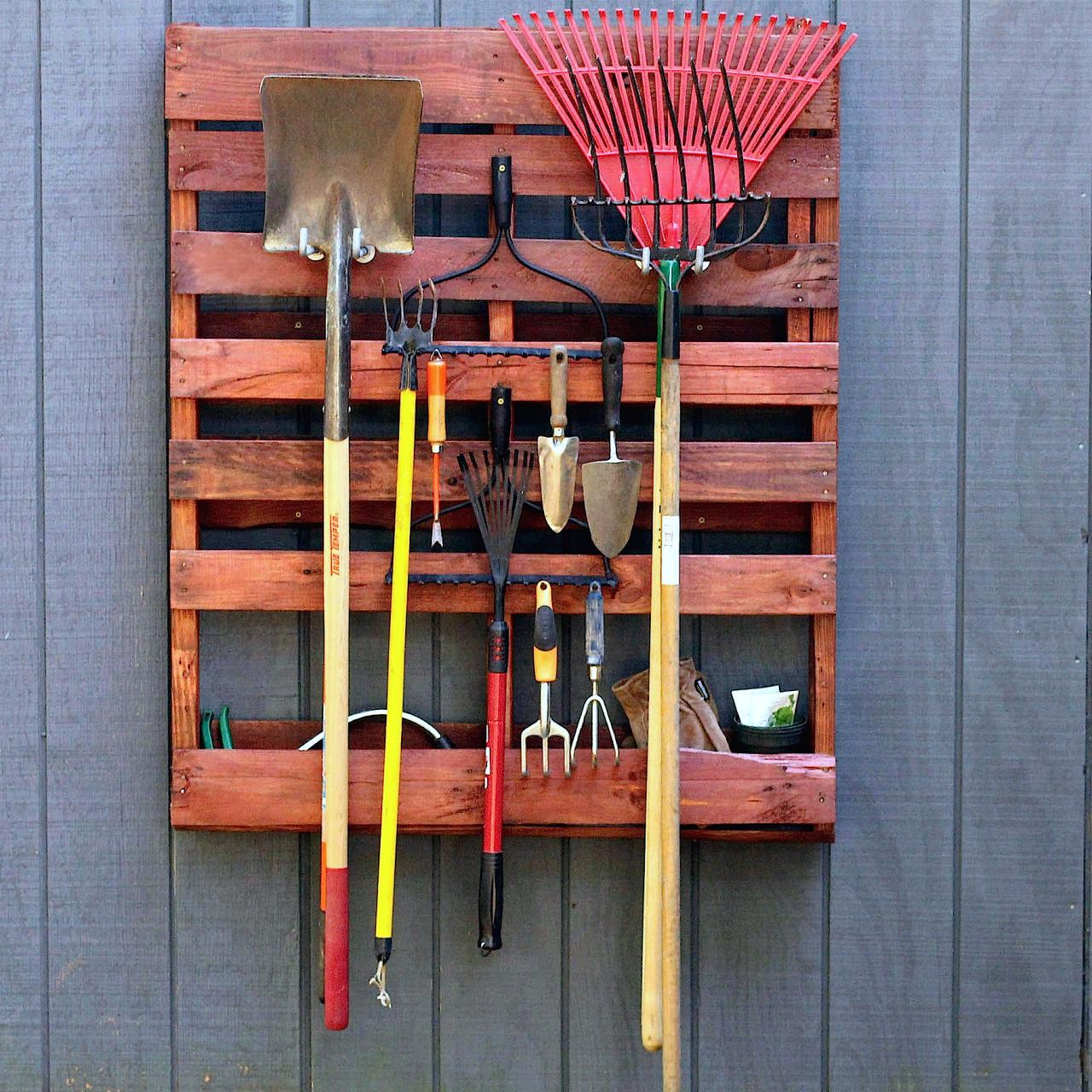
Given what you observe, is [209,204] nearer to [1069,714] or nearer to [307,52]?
[307,52]

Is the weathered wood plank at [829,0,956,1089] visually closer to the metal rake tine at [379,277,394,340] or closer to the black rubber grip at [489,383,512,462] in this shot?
the black rubber grip at [489,383,512,462]

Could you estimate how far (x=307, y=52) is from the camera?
1701 millimetres

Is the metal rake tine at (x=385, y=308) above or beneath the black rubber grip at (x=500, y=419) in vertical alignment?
above

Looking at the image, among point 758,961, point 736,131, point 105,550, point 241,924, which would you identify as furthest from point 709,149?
point 241,924

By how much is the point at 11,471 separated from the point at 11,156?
1.59 ft

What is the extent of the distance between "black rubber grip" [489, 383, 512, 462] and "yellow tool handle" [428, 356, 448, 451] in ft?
0.23

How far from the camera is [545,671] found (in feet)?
5.43

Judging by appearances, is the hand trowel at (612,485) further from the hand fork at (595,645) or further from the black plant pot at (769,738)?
the black plant pot at (769,738)

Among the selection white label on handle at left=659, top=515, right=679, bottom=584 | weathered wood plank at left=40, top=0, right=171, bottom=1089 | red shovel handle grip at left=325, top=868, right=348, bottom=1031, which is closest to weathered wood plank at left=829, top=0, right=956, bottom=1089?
white label on handle at left=659, top=515, right=679, bottom=584

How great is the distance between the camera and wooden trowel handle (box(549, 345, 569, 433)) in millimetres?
1650

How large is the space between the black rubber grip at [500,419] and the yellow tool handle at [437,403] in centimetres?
7

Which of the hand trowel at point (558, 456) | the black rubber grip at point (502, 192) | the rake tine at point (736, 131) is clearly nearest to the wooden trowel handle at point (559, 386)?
the hand trowel at point (558, 456)

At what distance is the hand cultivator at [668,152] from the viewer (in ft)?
5.35

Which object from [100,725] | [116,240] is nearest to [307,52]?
[116,240]
